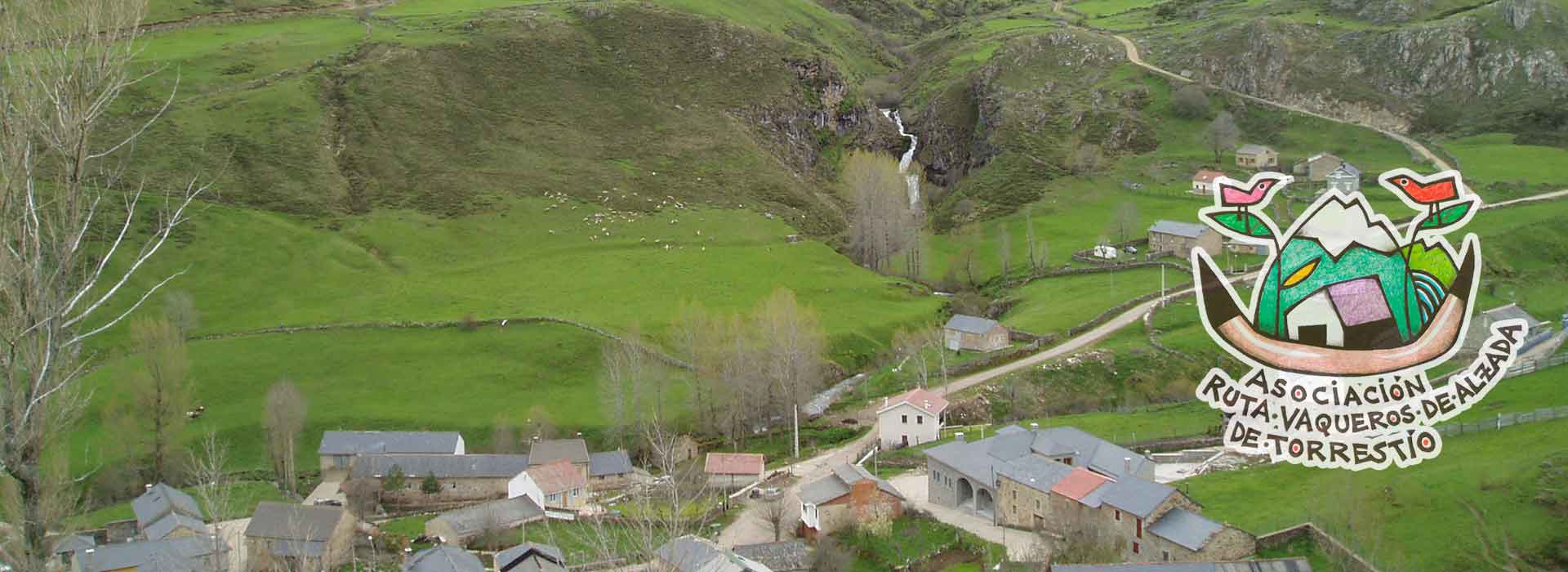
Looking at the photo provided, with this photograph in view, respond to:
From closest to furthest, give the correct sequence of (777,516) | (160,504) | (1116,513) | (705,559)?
(705,559) < (1116,513) < (777,516) < (160,504)

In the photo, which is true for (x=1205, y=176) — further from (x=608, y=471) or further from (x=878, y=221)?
(x=608, y=471)

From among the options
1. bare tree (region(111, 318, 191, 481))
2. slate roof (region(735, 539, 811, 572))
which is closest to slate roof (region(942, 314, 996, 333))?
slate roof (region(735, 539, 811, 572))

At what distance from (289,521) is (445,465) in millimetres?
14776

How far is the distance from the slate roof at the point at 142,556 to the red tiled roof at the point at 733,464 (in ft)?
89.2

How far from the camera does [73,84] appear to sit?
1802cm

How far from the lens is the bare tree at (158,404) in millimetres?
77500

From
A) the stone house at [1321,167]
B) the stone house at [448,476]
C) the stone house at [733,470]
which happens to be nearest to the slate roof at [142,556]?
the stone house at [448,476]

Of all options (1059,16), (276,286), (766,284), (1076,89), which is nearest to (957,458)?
(766,284)

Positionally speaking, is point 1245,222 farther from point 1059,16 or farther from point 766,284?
point 1059,16

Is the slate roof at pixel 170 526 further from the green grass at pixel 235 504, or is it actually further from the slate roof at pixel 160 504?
the green grass at pixel 235 504

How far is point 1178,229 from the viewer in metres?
109

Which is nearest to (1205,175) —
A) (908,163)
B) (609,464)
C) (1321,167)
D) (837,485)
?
(1321,167)

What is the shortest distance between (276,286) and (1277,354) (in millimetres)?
91308

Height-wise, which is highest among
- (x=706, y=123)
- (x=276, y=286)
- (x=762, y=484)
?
(x=706, y=123)
